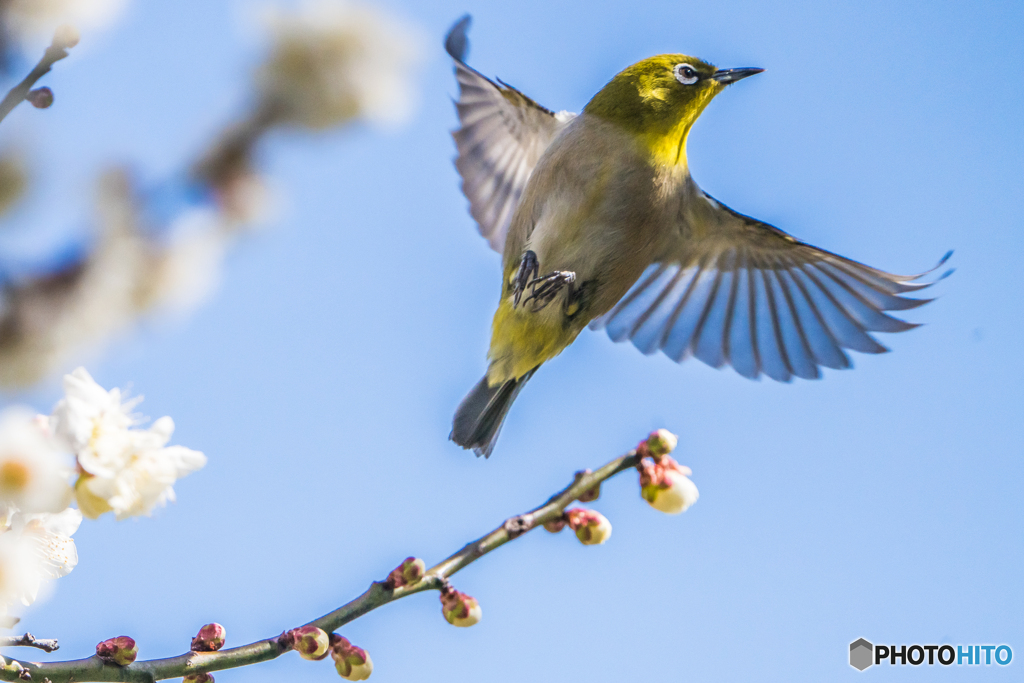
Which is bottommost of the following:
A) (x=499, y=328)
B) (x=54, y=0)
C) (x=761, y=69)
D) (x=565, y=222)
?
(x=54, y=0)

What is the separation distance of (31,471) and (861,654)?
309 cm

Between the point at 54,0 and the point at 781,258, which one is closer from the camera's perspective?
the point at 54,0

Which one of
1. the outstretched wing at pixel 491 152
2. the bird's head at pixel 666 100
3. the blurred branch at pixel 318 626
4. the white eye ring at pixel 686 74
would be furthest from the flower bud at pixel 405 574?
the outstretched wing at pixel 491 152

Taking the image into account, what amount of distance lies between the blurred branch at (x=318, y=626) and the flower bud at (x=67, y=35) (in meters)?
0.99

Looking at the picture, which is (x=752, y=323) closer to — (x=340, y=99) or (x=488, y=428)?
(x=488, y=428)

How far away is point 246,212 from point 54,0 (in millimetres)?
442

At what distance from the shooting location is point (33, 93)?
1306 mm

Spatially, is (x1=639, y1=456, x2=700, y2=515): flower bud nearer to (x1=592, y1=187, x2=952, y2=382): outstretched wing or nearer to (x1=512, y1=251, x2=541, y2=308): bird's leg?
(x1=512, y1=251, x2=541, y2=308): bird's leg

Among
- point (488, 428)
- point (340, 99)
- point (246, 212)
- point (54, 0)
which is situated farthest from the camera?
point (488, 428)

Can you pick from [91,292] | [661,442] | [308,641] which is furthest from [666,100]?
[91,292]

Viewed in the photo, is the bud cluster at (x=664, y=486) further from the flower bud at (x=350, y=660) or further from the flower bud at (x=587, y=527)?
the flower bud at (x=350, y=660)

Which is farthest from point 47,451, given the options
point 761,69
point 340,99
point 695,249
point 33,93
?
point 695,249

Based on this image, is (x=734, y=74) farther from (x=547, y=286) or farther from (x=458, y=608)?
(x=458, y=608)

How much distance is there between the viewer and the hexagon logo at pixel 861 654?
3428mm
